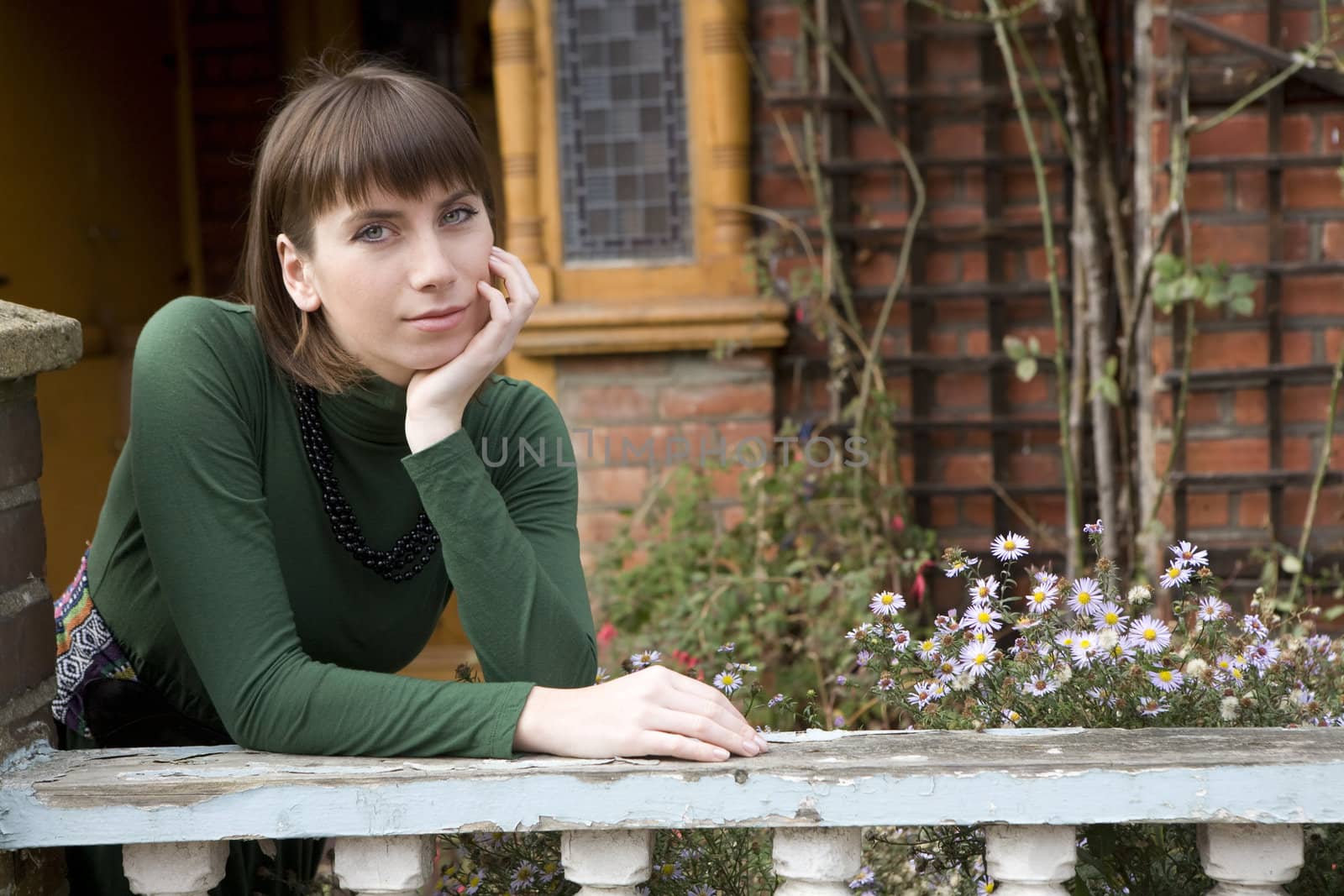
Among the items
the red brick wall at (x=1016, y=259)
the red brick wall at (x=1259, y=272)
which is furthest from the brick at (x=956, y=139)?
the red brick wall at (x=1259, y=272)

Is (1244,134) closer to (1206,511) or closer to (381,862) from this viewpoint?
(1206,511)

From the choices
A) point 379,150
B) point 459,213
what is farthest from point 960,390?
point 379,150

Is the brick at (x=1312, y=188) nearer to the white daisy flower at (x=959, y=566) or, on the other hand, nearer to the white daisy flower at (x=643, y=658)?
the white daisy flower at (x=959, y=566)

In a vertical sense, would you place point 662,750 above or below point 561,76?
below

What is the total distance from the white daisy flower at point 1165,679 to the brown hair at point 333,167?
936 mm

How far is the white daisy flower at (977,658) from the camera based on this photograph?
1.48 meters

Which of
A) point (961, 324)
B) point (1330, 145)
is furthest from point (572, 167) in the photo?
point (1330, 145)

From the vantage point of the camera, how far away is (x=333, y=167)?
1.49 metres

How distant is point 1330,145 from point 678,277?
1796mm

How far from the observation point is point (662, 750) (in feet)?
4.09

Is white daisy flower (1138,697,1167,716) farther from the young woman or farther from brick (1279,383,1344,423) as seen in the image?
brick (1279,383,1344,423)

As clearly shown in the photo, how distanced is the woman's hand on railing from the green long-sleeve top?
0.12ft

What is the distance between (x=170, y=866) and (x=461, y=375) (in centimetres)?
58

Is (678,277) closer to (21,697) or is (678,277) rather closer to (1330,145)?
(1330,145)
